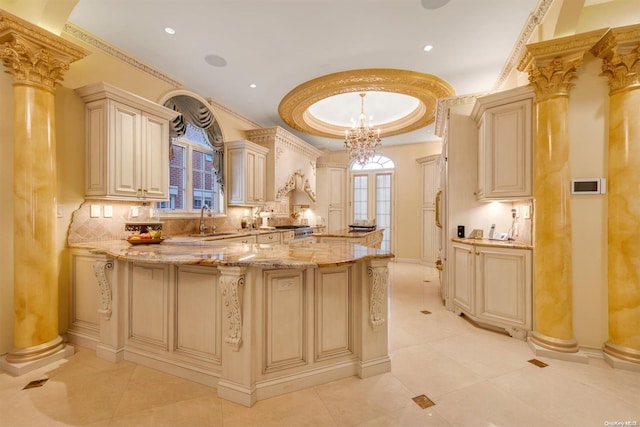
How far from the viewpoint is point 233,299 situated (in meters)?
1.94

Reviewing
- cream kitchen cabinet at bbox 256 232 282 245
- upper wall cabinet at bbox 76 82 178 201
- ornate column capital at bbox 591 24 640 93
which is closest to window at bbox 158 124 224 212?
upper wall cabinet at bbox 76 82 178 201

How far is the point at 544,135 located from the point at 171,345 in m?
3.94

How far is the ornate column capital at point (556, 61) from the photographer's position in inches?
99.3

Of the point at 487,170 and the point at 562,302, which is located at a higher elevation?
the point at 487,170

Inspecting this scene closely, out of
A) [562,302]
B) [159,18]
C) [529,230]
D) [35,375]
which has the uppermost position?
[159,18]

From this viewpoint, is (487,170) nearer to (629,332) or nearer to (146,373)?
(629,332)

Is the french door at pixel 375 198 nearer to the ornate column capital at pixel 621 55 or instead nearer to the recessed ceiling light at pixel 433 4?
the recessed ceiling light at pixel 433 4

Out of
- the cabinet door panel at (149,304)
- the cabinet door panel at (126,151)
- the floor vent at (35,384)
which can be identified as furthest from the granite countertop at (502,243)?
the floor vent at (35,384)

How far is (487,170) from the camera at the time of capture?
3322 millimetres

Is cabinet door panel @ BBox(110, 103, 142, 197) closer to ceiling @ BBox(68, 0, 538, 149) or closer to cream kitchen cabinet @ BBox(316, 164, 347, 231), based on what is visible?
ceiling @ BBox(68, 0, 538, 149)

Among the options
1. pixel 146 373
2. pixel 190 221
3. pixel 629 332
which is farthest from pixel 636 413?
pixel 190 221

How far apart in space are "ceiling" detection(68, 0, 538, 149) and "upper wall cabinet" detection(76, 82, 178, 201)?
0.77 meters

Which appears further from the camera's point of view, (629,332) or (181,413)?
(629,332)

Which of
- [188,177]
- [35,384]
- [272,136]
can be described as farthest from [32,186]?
[272,136]
